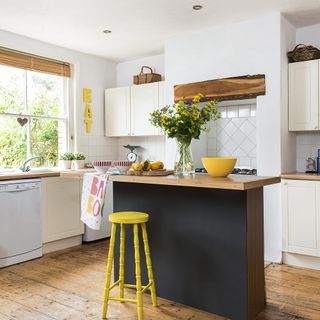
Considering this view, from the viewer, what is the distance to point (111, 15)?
153 inches

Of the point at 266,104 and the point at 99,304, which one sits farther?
the point at 266,104

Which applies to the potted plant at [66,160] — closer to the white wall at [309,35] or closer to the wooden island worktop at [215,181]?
the wooden island worktop at [215,181]

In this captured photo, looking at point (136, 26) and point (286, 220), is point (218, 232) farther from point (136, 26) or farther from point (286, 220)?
point (136, 26)

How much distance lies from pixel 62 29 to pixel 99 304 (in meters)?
3.15

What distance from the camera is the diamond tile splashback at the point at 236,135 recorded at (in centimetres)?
462

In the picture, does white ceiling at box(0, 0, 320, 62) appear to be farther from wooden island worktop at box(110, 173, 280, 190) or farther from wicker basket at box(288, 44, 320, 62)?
wooden island worktop at box(110, 173, 280, 190)

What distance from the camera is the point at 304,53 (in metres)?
3.87

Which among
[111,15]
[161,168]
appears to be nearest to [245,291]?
[161,168]

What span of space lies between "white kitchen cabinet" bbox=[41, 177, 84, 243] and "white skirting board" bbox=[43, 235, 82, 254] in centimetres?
10

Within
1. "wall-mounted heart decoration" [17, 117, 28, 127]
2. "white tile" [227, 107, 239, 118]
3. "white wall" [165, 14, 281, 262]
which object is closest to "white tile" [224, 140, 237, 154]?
"white tile" [227, 107, 239, 118]

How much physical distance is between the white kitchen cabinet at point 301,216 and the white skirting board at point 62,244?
2607 millimetres

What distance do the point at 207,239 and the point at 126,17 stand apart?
8.57 ft

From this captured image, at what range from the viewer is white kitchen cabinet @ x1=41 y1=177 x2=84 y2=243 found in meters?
4.29

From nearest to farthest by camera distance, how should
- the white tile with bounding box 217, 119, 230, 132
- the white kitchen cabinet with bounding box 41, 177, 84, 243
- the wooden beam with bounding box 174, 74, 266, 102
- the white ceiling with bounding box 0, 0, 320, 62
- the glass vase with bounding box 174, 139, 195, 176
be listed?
the glass vase with bounding box 174, 139, 195, 176 < the white ceiling with bounding box 0, 0, 320, 62 < the wooden beam with bounding box 174, 74, 266, 102 < the white kitchen cabinet with bounding box 41, 177, 84, 243 < the white tile with bounding box 217, 119, 230, 132
